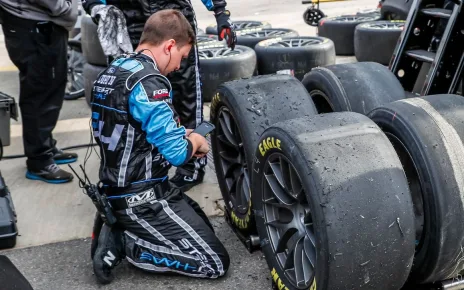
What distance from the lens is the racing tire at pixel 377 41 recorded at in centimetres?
736

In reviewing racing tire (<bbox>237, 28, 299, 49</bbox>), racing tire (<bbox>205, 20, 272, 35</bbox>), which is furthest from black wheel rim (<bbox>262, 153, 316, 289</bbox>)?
racing tire (<bbox>205, 20, 272, 35</bbox>)

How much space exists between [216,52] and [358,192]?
14.7 feet

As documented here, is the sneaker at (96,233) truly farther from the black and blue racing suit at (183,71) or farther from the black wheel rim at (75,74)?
the black wheel rim at (75,74)

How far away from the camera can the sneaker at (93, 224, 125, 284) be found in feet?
11.0

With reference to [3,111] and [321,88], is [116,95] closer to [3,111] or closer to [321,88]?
[321,88]

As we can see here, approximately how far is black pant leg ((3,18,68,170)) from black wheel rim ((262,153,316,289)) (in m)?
2.33

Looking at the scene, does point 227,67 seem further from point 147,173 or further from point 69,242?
point 147,173

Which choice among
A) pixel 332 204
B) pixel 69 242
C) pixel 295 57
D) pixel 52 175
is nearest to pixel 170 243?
pixel 69 242

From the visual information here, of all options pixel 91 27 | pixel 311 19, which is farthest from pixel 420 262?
pixel 311 19

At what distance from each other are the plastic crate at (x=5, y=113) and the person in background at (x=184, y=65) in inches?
40.8

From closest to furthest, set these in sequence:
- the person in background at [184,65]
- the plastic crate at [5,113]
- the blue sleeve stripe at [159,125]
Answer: the blue sleeve stripe at [159,125] < the person in background at [184,65] < the plastic crate at [5,113]

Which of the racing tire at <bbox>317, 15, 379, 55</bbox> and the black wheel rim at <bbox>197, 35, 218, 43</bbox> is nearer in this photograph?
the black wheel rim at <bbox>197, 35, 218, 43</bbox>

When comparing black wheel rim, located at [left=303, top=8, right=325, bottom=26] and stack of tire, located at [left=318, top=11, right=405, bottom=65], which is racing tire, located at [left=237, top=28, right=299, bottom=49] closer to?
stack of tire, located at [left=318, top=11, right=405, bottom=65]

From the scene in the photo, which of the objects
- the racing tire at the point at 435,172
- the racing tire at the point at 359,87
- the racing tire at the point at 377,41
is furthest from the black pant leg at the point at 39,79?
the racing tire at the point at 377,41
